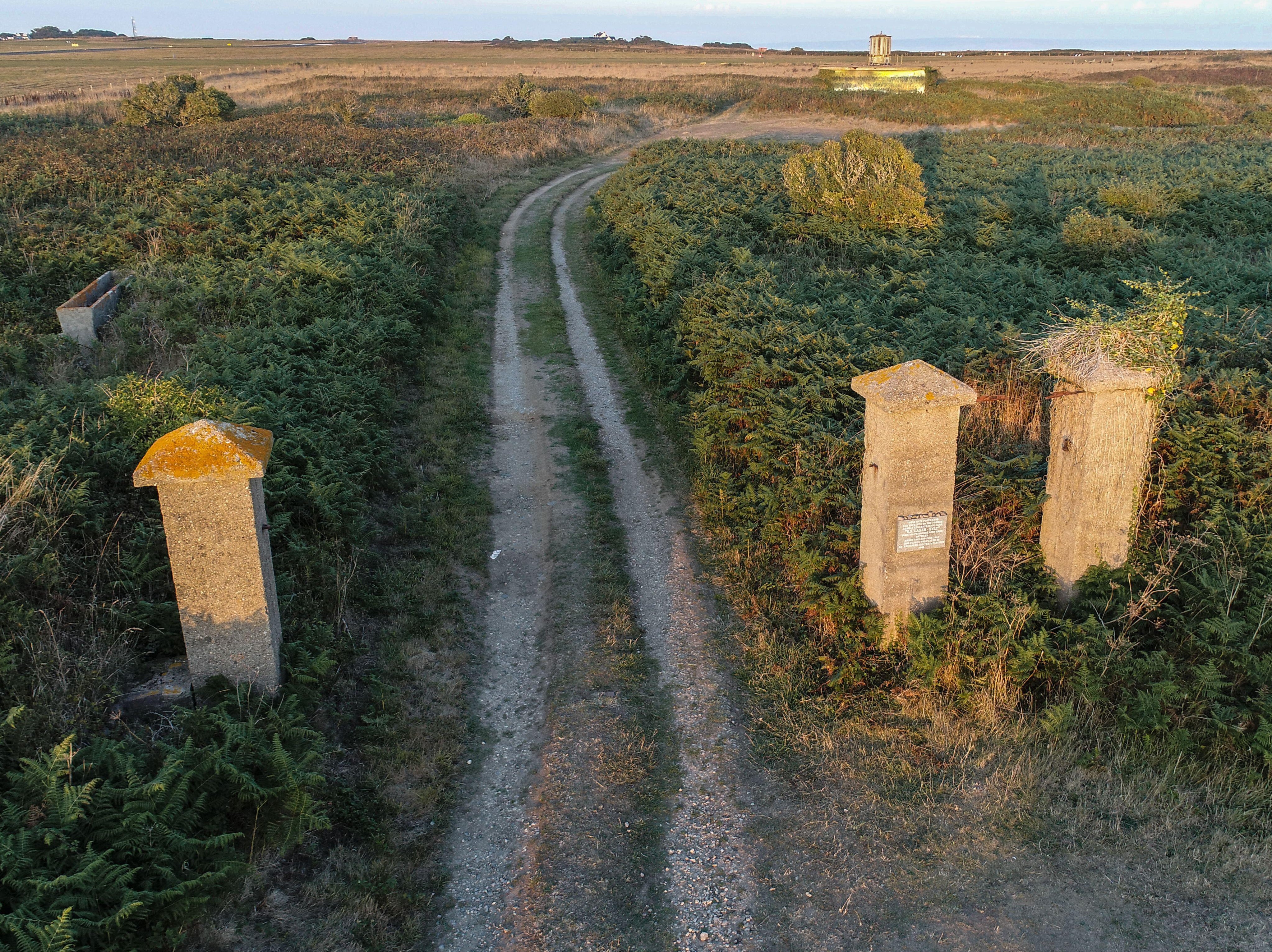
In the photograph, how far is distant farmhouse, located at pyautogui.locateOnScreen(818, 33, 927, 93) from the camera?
2419 inches

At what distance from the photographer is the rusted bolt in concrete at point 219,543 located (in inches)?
229

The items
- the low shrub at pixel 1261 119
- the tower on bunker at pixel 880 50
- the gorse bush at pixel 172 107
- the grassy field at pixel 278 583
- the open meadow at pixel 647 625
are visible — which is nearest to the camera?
the grassy field at pixel 278 583

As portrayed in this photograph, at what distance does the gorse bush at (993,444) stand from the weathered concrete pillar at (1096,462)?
16cm

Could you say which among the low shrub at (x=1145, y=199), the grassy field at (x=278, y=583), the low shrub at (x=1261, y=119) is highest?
the low shrub at (x=1261, y=119)

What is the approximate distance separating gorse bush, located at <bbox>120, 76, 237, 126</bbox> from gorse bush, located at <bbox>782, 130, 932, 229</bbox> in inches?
1215

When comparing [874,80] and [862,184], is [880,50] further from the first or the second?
[862,184]

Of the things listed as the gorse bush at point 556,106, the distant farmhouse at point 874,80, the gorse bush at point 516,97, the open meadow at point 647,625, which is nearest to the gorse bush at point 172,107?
the gorse bush at point 556,106

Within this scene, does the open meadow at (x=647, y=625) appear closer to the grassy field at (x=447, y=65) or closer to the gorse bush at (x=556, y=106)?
the gorse bush at (x=556, y=106)

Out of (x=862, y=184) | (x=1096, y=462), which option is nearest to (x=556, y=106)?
(x=862, y=184)

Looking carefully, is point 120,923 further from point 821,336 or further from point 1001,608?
point 821,336

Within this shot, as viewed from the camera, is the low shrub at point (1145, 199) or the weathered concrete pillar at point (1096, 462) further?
the low shrub at point (1145, 199)

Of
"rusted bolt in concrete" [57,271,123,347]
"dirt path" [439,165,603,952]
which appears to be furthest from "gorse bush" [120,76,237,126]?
"dirt path" [439,165,603,952]

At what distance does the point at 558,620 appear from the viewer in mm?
8805

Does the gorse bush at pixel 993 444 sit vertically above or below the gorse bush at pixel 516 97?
below
